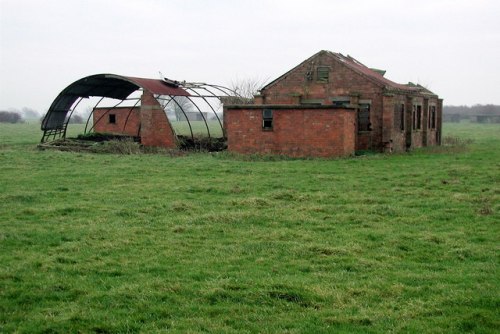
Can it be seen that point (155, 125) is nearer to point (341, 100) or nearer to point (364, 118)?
point (341, 100)

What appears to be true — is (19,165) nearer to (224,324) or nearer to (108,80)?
(108,80)

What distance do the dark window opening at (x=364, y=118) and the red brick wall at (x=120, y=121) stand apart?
43.3 ft

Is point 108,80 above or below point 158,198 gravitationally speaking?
above

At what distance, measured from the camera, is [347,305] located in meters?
6.80

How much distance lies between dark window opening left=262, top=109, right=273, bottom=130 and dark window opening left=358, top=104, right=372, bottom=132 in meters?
5.34

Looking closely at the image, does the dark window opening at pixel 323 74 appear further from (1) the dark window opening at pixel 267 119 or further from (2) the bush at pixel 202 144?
(2) the bush at pixel 202 144

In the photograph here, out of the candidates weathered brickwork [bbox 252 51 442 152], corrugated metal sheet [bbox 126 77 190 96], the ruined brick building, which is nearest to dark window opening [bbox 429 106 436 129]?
the ruined brick building

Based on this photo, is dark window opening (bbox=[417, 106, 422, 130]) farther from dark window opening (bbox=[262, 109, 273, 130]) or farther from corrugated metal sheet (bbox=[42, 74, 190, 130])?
corrugated metal sheet (bbox=[42, 74, 190, 130])

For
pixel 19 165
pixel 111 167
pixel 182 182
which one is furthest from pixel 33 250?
pixel 19 165

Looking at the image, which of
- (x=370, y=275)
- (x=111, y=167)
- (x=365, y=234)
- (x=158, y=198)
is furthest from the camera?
(x=111, y=167)

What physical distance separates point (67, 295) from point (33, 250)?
7.75 feet

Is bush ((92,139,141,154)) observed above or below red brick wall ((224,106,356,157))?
below

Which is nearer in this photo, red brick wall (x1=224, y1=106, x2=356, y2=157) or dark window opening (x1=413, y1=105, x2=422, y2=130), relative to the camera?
red brick wall (x1=224, y1=106, x2=356, y2=157)

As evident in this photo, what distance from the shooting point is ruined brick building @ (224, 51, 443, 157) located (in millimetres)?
24828
